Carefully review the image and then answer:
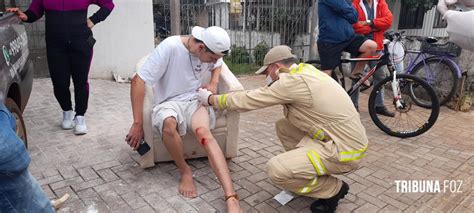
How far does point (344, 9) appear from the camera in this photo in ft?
13.9

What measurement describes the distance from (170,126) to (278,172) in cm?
90

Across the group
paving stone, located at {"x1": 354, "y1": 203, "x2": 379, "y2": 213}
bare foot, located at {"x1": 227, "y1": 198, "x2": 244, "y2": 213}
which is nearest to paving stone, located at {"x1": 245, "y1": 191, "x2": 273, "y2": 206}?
bare foot, located at {"x1": 227, "y1": 198, "x2": 244, "y2": 213}

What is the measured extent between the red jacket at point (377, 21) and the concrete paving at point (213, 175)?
108cm

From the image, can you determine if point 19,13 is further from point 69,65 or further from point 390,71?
point 390,71

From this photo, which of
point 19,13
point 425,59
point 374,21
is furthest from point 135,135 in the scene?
point 425,59

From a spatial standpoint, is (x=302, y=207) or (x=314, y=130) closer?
(x=314, y=130)

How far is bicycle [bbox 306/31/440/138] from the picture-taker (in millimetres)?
4215

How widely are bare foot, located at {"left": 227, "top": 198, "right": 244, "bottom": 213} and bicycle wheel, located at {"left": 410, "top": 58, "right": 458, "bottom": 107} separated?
430 centimetres

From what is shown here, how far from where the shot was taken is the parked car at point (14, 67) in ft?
9.17

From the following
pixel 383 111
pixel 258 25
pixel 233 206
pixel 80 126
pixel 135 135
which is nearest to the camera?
pixel 233 206

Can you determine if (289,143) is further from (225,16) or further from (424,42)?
(225,16)

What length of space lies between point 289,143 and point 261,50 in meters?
5.67

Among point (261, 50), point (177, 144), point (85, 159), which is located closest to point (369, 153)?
point (177, 144)

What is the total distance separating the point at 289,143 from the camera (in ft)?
9.99
